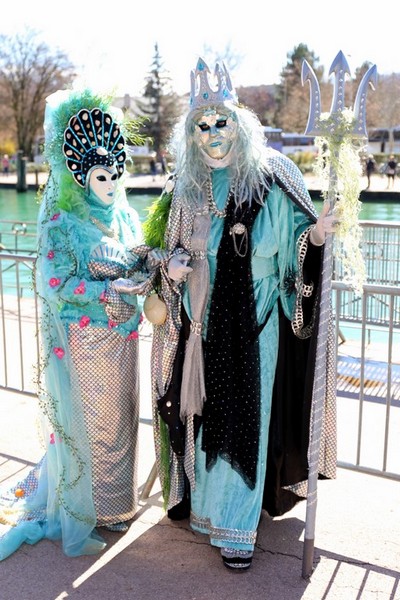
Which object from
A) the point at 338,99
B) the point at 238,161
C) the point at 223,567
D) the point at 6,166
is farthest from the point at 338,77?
the point at 6,166

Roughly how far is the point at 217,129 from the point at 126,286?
27.4 inches

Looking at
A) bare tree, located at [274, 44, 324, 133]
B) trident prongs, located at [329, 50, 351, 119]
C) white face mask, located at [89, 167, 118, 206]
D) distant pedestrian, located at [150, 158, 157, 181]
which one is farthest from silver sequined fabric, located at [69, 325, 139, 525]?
bare tree, located at [274, 44, 324, 133]

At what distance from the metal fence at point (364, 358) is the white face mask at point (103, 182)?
2.64 ft

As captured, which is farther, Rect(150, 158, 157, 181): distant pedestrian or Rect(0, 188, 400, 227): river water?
Rect(150, 158, 157, 181): distant pedestrian

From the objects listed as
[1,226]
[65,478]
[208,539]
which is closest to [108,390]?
[65,478]

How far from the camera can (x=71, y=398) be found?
2957 mm

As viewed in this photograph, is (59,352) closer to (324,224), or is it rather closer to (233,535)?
(233,535)

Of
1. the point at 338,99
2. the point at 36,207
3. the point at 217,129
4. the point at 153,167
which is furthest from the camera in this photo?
the point at 153,167

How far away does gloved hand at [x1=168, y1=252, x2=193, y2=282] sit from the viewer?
272 cm

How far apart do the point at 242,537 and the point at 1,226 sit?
2061 centimetres

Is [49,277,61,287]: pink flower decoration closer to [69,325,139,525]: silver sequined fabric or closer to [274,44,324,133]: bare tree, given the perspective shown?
[69,325,139,525]: silver sequined fabric

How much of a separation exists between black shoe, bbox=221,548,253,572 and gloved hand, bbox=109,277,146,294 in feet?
3.49

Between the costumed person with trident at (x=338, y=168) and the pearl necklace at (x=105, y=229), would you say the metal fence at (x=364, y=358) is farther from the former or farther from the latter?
the pearl necklace at (x=105, y=229)

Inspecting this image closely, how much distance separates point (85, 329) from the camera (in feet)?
9.58
